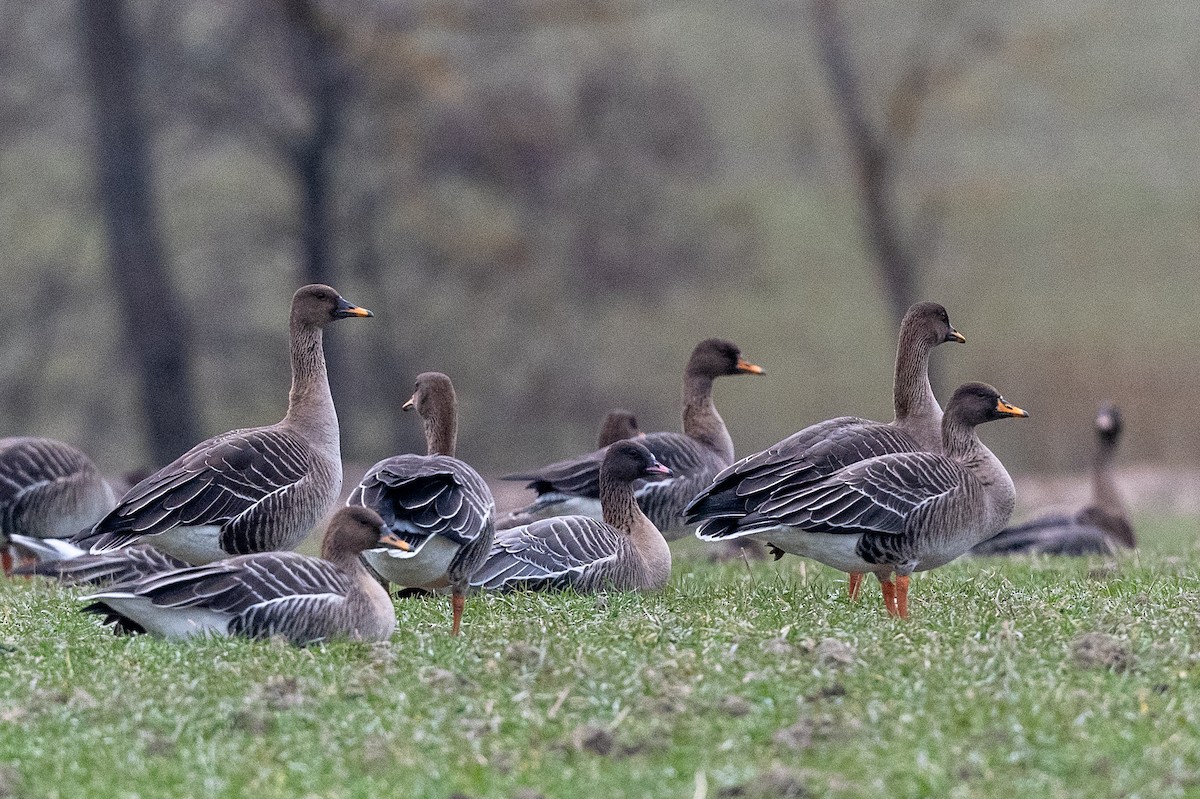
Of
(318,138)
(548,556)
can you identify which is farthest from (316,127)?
(548,556)

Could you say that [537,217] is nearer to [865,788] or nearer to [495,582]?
[495,582]

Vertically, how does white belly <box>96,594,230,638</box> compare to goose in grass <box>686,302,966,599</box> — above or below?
below

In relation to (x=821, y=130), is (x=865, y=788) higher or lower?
lower

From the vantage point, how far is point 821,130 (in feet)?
107

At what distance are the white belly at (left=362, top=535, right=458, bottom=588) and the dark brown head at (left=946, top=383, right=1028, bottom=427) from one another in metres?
3.36

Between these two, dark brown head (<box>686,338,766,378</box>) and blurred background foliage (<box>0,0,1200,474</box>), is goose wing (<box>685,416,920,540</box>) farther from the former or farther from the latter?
blurred background foliage (<box>0,0,1200,474</box>)

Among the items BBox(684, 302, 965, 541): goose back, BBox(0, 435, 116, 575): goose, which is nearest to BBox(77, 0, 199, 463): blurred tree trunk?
BBox(0, 435, 116, 575): goose

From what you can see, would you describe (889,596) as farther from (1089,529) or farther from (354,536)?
(1089,529)

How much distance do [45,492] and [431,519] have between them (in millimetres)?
5892

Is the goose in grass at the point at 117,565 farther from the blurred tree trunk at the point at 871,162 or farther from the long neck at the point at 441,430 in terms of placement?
the blurred tree trunk at the point at 871,162

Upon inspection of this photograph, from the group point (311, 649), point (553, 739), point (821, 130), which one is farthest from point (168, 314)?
point (553, 739)

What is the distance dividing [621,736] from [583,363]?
2608 cm

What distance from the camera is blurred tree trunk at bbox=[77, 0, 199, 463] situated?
82.4 ft

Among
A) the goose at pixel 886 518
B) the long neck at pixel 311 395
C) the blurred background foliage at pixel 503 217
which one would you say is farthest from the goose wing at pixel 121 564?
the blurred background foliage at pixel 503 217
